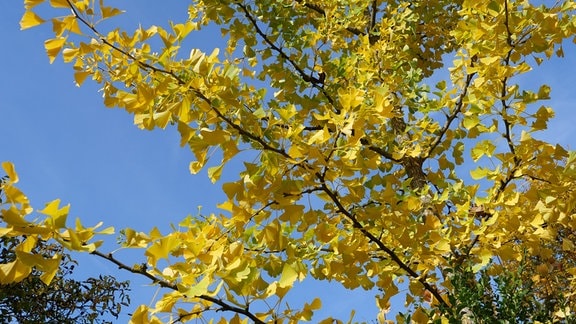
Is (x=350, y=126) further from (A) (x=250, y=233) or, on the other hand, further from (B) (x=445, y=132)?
(B) (x=445, y=132)

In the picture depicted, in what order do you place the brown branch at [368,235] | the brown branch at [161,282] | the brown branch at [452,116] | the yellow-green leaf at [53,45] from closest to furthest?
the brown branch at [161,282]
the yellow-green leaf at [53,45]
the brown branch at [368,235]
the brown branch at [452,116]

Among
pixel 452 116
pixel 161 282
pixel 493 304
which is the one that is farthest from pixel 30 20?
pixel 452 116

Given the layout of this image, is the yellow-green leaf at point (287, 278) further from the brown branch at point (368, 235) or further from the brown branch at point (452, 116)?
the brown branch at point (452, 116)

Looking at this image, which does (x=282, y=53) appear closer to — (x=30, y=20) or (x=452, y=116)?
(x=452, y=116)

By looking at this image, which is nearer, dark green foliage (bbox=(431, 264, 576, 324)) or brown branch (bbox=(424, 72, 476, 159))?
dark green foliage (bbox=(431, 264, 576, 324))

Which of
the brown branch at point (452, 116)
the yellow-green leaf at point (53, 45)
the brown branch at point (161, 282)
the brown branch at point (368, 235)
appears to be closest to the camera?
the brown branch at point (161, 282)

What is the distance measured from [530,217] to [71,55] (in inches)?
79.1

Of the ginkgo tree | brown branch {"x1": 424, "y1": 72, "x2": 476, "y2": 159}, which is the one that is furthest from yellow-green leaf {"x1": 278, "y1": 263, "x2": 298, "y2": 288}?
brown branch {"x1": 424, "y1": 72, "x2": 476, "y2": 159}

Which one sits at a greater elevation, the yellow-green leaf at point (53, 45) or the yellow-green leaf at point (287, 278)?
the yellow-green leaf at point (53, 45)

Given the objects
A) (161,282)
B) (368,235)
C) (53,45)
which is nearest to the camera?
(161,282)

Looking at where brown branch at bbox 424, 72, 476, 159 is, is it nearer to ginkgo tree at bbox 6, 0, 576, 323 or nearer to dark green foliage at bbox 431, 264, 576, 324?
ginkgo tree at bbox 6, 0, 576, 323

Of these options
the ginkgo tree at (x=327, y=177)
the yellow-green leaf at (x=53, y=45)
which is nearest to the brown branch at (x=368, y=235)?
the ginkgo tree at (x=327, y=177)

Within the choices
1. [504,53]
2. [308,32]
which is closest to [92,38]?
[504,53]

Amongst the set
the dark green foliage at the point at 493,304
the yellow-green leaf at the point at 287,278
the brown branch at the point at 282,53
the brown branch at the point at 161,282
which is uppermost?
the brown branch at the point at 282,53
